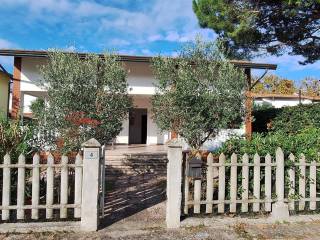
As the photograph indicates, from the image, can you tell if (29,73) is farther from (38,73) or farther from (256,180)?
(256,180)

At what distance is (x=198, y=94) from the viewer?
9.37 meters

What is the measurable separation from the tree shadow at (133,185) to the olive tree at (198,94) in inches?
70.9

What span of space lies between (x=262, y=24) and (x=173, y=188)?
9664 millimetres

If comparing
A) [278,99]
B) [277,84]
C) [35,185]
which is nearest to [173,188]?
[35,185]

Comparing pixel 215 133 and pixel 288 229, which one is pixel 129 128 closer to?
pixel 215 133

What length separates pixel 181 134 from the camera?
947 centimetres

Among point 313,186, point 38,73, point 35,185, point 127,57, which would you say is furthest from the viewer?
point 38,73

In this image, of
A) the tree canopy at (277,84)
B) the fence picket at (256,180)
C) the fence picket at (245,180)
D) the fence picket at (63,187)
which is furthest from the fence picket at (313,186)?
Answer: the tree canopy at (277,84)

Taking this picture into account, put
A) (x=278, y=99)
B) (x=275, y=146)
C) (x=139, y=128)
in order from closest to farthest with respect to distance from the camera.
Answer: (x=275, y=146) < (x=139, y=128) < (x=278, y=99)

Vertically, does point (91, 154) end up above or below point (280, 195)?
above

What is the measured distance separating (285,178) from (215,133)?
3713mm

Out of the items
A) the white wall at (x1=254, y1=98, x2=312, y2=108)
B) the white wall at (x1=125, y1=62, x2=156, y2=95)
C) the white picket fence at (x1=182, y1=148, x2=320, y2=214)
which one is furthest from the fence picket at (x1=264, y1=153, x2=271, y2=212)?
the white wall at (x1=254, y1=98, x2=312, y2=108)

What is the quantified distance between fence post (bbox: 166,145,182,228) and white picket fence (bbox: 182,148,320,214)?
23 cm

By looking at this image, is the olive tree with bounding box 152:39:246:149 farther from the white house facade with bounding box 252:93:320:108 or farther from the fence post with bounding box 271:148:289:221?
the white house facade with bounding box 252:93:320:108
